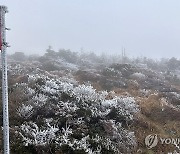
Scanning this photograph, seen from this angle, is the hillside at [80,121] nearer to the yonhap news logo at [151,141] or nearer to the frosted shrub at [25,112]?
the frosted shrub at [25,112]

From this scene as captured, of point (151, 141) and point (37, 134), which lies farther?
point (151, 141)

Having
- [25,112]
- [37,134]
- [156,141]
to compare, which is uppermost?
[25,112]

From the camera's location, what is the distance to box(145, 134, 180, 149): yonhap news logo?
13000 millimetres

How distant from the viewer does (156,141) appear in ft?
43.5

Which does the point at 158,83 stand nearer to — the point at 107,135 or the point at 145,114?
the point at 145,114

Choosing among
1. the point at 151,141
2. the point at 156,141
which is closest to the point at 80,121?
the point at 151,141

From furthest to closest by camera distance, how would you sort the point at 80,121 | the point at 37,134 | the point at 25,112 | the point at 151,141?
the point at 151,141 < the point at 25,112 < the point at 80,121 < the point at 37,134

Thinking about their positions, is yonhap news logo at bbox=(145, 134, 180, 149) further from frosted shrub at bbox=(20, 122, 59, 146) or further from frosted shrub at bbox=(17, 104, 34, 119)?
frosted shrub at bbox=(17, 104, 34, 119)

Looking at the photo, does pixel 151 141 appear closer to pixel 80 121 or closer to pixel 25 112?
pixel 80 121

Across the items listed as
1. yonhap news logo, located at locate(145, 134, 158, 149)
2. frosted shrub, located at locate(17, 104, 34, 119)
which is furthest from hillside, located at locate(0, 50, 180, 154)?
yonhap news logo, located at locate(145, 134, 158, 149)

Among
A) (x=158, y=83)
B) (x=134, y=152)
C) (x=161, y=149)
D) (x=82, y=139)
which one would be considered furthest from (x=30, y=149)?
(x=158, y=83)

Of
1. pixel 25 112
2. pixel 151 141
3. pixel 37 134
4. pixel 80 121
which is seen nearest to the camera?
pixel 37 134

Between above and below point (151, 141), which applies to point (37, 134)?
above

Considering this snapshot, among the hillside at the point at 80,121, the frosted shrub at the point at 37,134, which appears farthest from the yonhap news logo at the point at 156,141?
the frosted shrub at the point at 37,134
